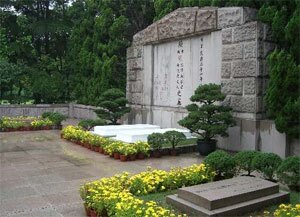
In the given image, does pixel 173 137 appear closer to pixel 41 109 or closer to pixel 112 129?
pixel 112 129

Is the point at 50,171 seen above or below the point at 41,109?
below

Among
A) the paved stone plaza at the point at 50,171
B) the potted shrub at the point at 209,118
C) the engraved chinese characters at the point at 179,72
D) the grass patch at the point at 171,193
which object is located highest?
the engraved chinese characters at the point at 179,72

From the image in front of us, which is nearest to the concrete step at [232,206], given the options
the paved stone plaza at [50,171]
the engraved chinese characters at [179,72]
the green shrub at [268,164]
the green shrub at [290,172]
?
the green shrub at [290,172]

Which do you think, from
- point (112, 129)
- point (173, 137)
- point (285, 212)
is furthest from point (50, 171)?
point (285, 212)

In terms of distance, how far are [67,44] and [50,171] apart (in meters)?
14.0

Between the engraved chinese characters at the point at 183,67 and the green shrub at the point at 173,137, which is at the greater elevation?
the engraved chinese characters at the point at 183,67

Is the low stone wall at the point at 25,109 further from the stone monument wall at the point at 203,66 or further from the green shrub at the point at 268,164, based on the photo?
the green shrub at the point at 268,164

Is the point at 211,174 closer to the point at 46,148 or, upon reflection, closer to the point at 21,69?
the point at 46,148

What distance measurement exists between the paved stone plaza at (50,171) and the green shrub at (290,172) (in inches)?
106

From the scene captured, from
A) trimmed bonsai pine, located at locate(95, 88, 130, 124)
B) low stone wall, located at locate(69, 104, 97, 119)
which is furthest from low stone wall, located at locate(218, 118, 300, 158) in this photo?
low stone wall, located at locate(69, 104, 97, 119)

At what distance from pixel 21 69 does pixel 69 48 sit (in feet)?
8.56

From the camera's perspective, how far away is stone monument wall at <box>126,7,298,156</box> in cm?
870

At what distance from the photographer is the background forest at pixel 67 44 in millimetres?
16375

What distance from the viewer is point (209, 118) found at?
28.5 ft
